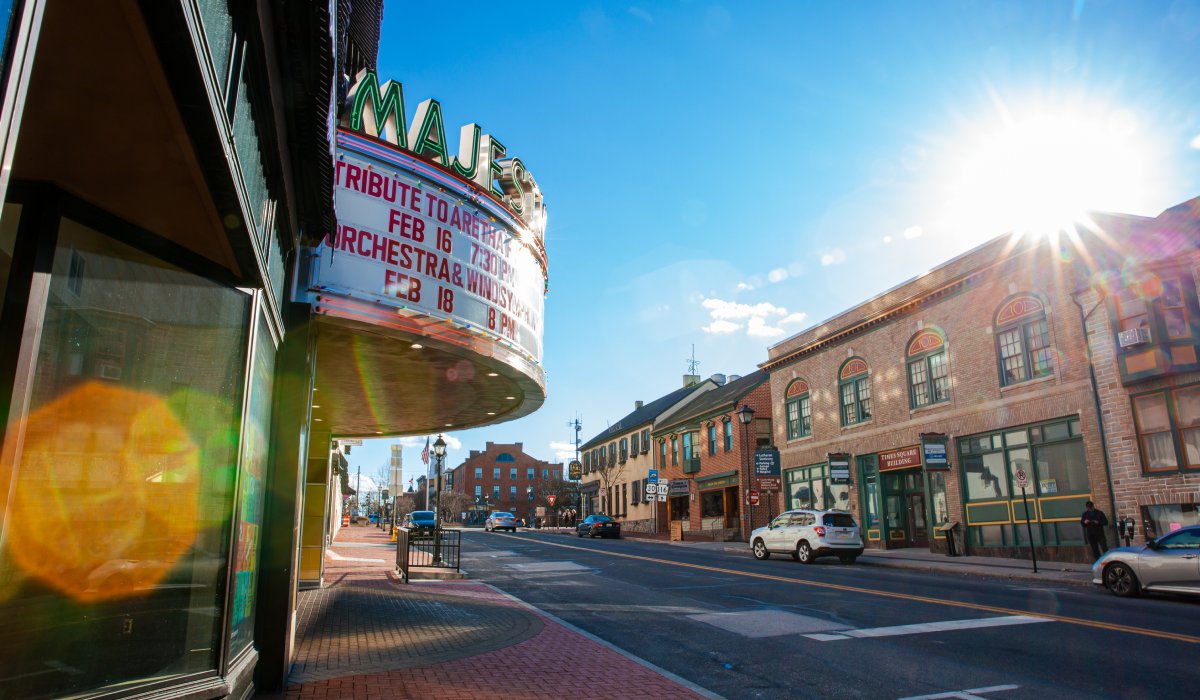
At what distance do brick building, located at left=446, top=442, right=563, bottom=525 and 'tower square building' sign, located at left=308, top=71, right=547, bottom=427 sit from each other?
3911 inches

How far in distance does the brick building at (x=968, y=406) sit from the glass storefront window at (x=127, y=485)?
2144cm

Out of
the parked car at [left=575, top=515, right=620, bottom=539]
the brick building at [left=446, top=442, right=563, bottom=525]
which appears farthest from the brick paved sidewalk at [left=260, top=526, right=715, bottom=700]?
the brick building at [left=446, top=442, right=563, bottom=525]

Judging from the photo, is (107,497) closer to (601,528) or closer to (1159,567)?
(1159,567)

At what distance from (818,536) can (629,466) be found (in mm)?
36215

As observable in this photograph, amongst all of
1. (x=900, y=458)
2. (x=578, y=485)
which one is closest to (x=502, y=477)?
(x=578, y=485)

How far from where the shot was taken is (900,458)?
27531 millimetres

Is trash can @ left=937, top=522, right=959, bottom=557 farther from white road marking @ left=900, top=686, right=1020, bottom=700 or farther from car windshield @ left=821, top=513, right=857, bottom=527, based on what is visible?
white road marking @ left=900, top=686, right=1020, bottom=700

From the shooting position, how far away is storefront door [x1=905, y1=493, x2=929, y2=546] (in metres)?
28.0

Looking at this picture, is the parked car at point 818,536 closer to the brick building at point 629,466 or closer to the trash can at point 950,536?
the trash can at point 950,536

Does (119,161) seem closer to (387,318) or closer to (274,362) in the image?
(274,362)

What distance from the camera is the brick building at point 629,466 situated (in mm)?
53781

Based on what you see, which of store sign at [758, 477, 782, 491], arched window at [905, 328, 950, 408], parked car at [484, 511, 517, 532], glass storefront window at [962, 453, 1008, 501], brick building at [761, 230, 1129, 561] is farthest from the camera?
parked car at [484, 511, 517, 532]

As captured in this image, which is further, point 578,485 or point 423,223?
point 578,485

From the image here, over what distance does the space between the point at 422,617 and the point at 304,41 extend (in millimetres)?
8476
